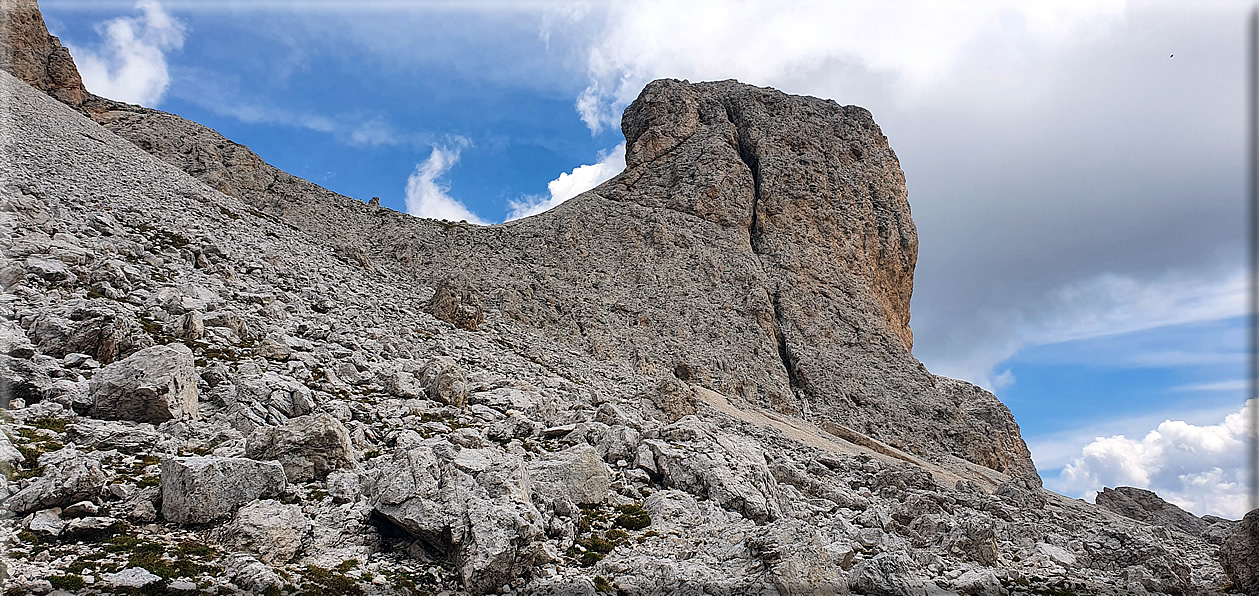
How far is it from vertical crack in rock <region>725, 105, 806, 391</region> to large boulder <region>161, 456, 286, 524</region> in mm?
44047

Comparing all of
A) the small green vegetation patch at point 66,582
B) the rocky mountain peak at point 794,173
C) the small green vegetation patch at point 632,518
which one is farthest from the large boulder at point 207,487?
the rocky mountain peak at point 794,173

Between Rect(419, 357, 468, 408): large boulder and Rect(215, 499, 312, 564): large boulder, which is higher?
Rect(419, 357, 468, 408): large boulder

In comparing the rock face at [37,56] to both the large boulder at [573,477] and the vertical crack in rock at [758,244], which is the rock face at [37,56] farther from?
the large boulder at [573,477]

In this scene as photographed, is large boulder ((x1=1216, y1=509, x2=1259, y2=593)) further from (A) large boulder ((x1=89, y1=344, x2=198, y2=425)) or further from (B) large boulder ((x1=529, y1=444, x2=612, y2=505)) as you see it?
(A) large boulder ((x1=89, y1=344, x2=198, y2=425))

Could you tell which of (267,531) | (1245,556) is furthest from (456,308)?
(1245,556)

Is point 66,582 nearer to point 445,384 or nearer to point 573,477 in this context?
point 573,477

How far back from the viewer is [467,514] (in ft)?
41.8

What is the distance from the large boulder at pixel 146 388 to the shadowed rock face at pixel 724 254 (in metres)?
24.8

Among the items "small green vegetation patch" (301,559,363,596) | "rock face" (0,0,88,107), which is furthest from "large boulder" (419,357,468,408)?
"rock face" (0,0,88,107)

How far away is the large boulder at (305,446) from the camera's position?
13.3 m

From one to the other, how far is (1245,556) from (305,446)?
21.6 metres

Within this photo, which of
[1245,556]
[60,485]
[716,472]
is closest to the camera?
[60,485]

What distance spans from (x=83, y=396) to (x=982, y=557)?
1976cm

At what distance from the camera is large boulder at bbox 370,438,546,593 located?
476 inches
